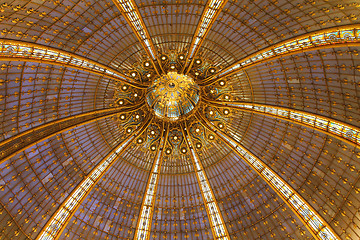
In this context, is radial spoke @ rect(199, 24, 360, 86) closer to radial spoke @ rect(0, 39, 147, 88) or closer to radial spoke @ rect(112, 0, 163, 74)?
radial spoke @ rect(112, 0, 163, 74)

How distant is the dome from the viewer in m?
15.2

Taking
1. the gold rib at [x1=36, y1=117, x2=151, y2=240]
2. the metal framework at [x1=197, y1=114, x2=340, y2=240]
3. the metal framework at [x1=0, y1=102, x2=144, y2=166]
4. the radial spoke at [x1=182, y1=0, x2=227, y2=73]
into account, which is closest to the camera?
the metal framework at [x1=0, y1=102, x2=144, y2=166]

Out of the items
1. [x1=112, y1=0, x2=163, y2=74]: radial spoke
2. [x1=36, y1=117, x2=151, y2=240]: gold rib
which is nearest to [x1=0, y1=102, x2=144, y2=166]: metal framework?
[x1=36, y1=117, x2=151, y2=240]: gold rib

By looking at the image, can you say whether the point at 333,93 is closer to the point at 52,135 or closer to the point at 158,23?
the point at 158,23

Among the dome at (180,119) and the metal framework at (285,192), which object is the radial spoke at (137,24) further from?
the metal framework at (285,192)

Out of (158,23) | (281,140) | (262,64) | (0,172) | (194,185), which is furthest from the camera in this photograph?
(194,185)

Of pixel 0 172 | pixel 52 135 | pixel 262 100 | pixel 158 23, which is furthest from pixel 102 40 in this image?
pixel 262 100

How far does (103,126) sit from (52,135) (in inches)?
161

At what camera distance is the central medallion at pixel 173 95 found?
867 inches

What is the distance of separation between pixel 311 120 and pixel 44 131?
1892cm

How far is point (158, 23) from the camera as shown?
56.9 feet

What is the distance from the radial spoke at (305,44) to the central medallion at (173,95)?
11.4 ft

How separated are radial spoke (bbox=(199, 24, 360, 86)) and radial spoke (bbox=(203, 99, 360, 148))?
3.22m

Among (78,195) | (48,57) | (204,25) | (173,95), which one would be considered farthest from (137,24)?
(78,195)
